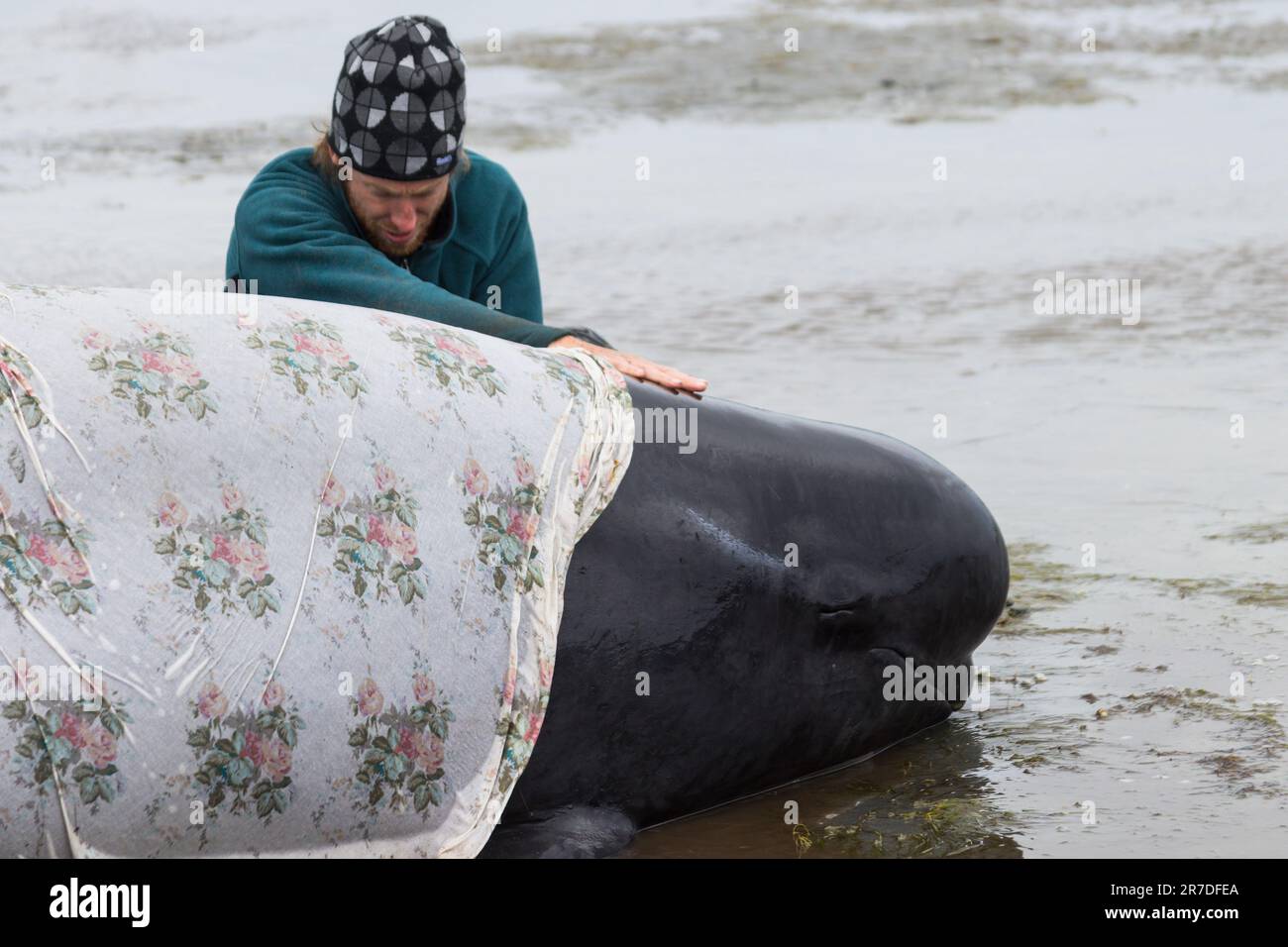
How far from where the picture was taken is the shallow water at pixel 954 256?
4.48 meters

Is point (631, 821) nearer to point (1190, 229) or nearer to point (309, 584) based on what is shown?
point (309, 584)

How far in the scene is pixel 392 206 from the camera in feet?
15.5

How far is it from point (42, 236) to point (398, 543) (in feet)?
28.0

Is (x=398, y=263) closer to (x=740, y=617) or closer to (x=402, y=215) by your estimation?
(x=402, y=215)

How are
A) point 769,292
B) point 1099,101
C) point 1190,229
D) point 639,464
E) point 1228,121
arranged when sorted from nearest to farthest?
point 639,464 → point 769,292 → point 1190,229 → point 1228,121 → point 1099,101

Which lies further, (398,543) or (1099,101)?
(1099,101)

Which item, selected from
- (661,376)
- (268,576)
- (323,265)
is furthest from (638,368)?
(268,576)

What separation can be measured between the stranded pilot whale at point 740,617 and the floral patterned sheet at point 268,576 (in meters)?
0.16

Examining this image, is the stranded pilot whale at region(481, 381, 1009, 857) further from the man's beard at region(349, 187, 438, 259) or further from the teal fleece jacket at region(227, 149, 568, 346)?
the man's beard at region(349, 187, 438, 259)

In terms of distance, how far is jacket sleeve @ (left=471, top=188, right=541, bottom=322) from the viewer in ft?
16.8

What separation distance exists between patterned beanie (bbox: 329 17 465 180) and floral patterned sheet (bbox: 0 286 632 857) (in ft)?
2.34

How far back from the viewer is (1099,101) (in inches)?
631

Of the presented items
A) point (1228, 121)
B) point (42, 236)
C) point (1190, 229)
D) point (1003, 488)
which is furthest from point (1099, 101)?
point (1003, 488)

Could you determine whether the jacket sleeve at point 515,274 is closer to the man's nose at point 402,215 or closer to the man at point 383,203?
the man at point 383,203
